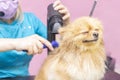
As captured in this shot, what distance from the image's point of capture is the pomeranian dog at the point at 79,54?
0.64m

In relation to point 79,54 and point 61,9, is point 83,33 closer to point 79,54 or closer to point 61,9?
point 79,54

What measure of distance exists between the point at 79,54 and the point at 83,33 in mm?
46

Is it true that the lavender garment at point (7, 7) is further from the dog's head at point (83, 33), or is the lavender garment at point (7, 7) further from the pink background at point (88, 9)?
the pink background at point (88, 9)

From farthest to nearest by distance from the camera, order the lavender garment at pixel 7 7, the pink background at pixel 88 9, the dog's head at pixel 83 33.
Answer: the pink background at pixel 88 9 < the lavender garment at pixel 7 7 < the dog's head at pixel 83 33

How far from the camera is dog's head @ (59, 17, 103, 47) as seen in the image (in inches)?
25.1

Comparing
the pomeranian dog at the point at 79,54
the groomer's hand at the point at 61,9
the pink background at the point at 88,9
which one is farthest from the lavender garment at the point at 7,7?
the pink background at the point at 88,9

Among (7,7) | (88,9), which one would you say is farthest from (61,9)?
(88,9)

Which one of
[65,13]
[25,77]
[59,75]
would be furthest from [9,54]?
[59,75]

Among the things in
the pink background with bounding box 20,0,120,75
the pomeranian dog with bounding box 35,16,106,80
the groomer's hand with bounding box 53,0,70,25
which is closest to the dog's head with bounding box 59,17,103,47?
the pomeranian dog with bounding box 35,16,106,80

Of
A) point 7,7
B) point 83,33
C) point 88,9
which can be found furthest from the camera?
point 88,9

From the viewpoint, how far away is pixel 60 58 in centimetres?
66

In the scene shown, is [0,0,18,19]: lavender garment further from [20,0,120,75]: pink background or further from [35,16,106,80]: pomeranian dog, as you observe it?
[20,0,120,75]: pink background

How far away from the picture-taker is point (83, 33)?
64cm

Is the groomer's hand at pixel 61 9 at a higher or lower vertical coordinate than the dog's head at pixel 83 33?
higher
